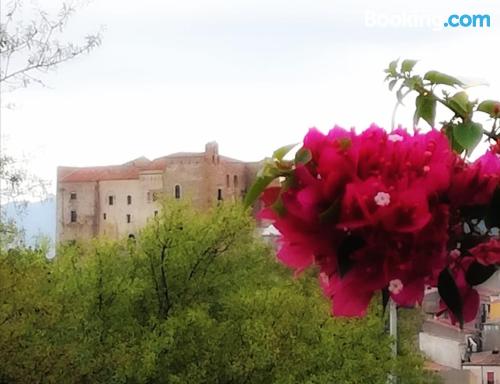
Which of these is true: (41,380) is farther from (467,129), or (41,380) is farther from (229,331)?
(467,129)

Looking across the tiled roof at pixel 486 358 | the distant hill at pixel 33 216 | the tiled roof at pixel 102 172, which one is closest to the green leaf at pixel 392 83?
the distant hill at pixel 33 216

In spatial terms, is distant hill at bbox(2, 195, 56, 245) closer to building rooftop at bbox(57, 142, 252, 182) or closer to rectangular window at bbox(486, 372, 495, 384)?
building rooftop at bbox(57, 142, 252, 182)

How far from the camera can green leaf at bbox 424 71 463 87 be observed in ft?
2.29

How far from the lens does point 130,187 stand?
9.26m

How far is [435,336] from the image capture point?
8195mm

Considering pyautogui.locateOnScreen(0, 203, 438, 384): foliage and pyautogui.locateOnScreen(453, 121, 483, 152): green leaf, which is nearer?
pyautogui.locateOnScreen(453, 121, 483, 152): green leaf

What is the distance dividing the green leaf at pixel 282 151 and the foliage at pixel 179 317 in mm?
4260

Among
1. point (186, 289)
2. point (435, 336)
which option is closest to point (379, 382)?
point (186, 289)

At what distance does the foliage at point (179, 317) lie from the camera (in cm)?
507

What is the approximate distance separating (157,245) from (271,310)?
0.85 meters

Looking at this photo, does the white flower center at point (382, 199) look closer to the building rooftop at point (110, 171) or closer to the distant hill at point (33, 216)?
the distant hill at point (33, 216)

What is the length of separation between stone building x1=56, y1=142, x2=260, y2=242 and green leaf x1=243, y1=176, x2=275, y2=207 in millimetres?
6798

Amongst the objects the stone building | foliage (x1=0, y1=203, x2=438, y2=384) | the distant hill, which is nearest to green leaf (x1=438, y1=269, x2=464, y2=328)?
the distant hill

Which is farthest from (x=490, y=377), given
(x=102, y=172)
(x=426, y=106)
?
(x=426, y=106)
